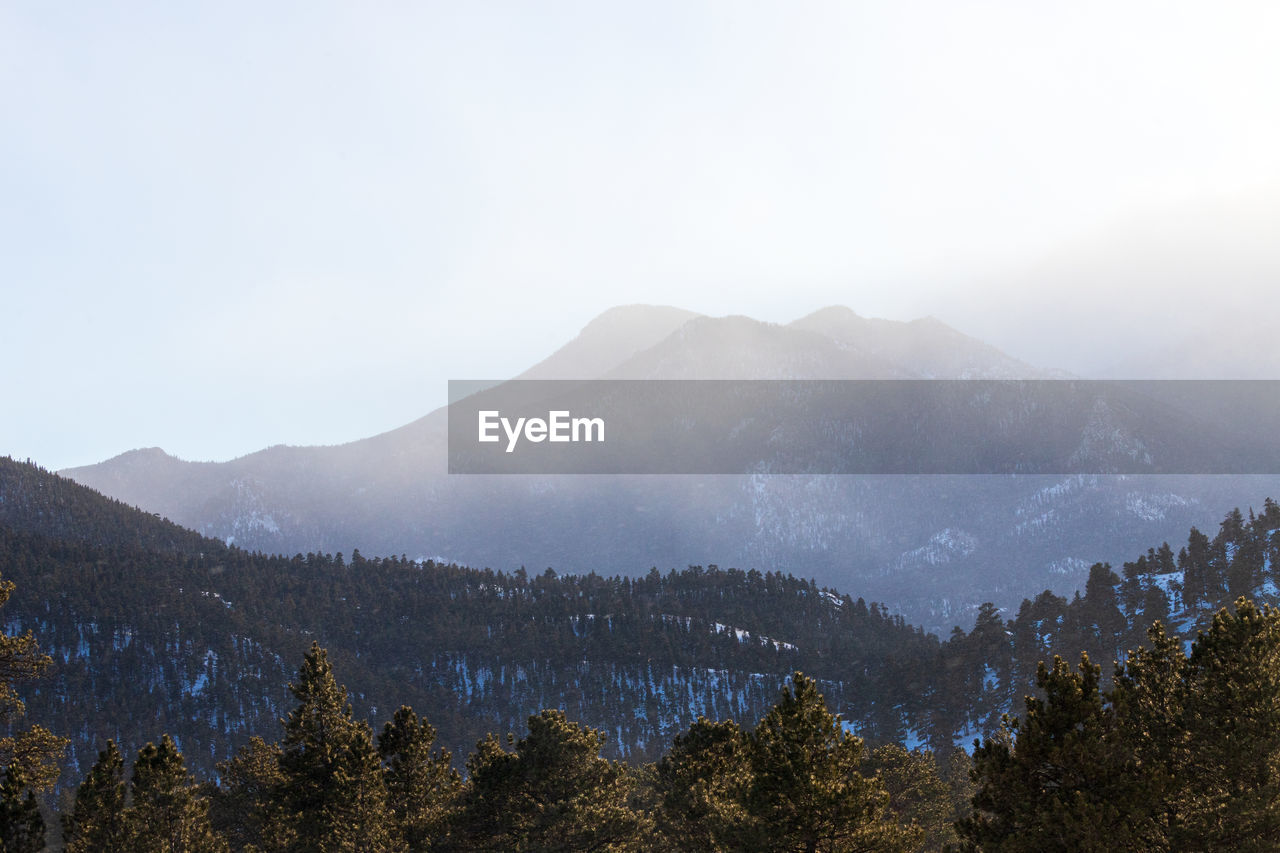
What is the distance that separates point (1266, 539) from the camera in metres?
120

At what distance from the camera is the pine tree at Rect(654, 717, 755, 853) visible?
118ft

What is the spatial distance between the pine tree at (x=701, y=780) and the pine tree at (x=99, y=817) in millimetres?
21286

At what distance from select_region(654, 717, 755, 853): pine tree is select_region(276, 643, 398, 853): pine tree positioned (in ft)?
41.4

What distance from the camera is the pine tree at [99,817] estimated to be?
105 feet

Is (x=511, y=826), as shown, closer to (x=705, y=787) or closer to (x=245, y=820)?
(x=705, y=787)

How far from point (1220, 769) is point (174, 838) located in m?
35.7

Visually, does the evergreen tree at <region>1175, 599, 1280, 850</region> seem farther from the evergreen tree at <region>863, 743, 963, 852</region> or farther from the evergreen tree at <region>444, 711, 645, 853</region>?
the evergreen tree at <region>863, 743, 963, 852</region>

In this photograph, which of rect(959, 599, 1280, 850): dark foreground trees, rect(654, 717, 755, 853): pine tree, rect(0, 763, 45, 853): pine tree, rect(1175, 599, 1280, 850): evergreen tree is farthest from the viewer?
rect(654, 717, 755, 853): pine tree

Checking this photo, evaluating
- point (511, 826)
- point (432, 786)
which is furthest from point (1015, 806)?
point (432, 786)

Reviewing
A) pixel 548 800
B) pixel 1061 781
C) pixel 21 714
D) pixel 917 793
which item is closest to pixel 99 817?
pixel 21 714

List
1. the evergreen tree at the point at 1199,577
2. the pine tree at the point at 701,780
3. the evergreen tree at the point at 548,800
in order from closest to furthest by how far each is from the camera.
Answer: the pine tree at the point at 701,780 → the evergreen tree at the point at 548,800 → the evergreen tree at the point at 1199,577

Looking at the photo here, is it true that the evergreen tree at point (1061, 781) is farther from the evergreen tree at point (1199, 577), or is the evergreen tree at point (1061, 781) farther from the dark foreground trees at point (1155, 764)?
the evergreen tree at point (1199, 577)

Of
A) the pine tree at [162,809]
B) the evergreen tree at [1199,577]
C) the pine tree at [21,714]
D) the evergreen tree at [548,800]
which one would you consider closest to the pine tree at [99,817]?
the pine tree at [162,809]

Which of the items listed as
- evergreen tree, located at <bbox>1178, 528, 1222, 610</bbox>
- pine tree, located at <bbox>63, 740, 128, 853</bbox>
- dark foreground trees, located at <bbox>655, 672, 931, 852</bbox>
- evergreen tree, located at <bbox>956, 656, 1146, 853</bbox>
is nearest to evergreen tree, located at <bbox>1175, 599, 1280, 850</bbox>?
evergreen tree, located at <bbox>956, 656, 1146, 853</bbox>
